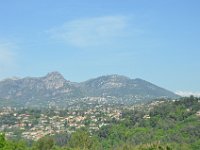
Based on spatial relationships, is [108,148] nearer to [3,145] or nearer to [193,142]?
[193,142]

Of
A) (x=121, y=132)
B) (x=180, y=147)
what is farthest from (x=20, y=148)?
(x=121, y=132)

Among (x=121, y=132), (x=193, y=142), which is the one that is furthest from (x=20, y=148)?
(x=121, y=132)

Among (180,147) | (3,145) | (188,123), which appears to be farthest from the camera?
(188,123)

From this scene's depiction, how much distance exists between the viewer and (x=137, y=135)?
180625mm

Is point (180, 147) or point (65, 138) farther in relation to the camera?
point (65, 138)

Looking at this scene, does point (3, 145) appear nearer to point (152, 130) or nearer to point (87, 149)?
point (87, 149)

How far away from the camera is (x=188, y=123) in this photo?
189 metres

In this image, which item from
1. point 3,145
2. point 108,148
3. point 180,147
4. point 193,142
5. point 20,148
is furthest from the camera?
point 108,148

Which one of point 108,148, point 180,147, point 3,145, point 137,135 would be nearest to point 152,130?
point 137,135

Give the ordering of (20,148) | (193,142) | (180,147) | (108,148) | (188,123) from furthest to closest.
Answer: (188,123) < (108,148) < (193,142) < (180,147) < (20,148)

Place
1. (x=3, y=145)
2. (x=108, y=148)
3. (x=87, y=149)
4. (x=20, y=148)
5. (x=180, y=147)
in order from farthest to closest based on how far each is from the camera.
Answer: (x=108, y=148) < (x=180, y=147) < (x=87, y=149) < (x=20, y=148) < (x=3, y=145)

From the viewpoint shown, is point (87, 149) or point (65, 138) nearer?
point (87, 149)

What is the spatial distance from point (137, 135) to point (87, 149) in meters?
76.9

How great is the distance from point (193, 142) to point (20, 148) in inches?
3150
